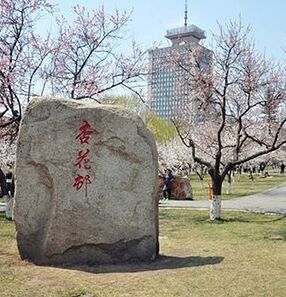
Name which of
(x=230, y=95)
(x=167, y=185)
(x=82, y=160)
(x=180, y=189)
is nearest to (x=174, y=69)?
(x=230, y=95)

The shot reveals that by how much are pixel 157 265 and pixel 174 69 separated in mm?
9877

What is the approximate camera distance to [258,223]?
14.5 meters

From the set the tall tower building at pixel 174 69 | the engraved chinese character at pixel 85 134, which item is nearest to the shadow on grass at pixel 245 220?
the tall tower building at pixel 174 69

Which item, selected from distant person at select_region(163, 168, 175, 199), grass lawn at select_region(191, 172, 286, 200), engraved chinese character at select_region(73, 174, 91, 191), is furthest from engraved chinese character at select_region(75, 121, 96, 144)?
grass lawn at select_region(191, 172, 286, 200)

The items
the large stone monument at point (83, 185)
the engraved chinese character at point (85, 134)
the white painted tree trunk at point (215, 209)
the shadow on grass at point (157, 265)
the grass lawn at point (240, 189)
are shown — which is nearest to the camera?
the shadow on grass at point (157, 265)

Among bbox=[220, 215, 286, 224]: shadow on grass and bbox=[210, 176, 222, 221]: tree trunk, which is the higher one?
bbox=[210, 176, 222, 221]: tree trunk

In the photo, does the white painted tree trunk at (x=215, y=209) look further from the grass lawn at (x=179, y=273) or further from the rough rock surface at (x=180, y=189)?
the rough rock surface at (x=180, y=189)

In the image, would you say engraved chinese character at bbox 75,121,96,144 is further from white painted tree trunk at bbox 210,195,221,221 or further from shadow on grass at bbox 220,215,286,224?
shadow on grass at bbox 220,215,286,224

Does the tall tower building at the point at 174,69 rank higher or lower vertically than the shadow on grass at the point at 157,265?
higher

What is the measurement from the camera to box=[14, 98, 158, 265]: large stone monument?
838cm

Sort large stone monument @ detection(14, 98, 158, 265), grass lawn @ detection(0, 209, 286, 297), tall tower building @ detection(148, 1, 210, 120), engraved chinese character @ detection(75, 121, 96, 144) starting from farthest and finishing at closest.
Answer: tall tower building @ detection(148, 1, 210, 120) < engraved chinese character @ detection(75, 121, 96, 144) < large stone monument @ detection(14, 98, 158, 265) < grass lawn @ detection(0, 209, 286, 297)

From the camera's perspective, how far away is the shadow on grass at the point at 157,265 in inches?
317

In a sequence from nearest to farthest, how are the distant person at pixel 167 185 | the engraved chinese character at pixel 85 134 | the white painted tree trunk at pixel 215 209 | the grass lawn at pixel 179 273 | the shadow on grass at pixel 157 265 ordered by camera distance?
1. the grass lawn at pixel 179 273
2. the shadow on grass at pixel 157 265
3. the engraved chinese character at pixel 85 134
4. the white painted tree trunk at pixel 215 209
5. the distant person at pixel 167 185

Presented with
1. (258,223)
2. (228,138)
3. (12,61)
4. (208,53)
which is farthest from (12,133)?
(228,138)
